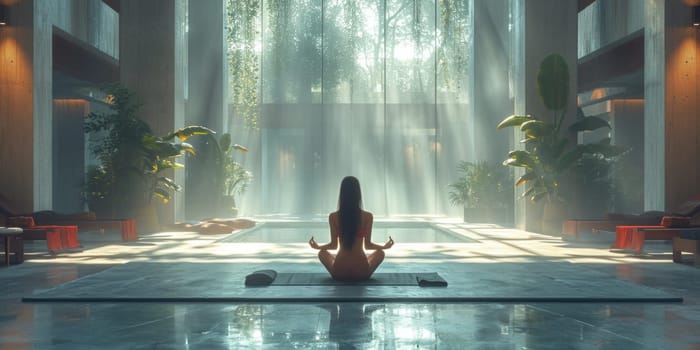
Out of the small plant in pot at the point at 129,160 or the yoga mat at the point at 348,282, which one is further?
the small plant in pot at the point at 129,160

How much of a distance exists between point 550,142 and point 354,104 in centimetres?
1020

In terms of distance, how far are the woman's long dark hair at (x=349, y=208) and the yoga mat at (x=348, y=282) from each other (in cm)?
49

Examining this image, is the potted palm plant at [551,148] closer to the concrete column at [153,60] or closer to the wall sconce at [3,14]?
the concrete column at [153,60]

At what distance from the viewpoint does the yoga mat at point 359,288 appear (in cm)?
548

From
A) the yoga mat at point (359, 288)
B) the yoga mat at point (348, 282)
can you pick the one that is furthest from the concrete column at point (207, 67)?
the yoga mat at point (348, 282)

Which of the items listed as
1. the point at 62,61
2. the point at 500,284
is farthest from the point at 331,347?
the point at 62,61

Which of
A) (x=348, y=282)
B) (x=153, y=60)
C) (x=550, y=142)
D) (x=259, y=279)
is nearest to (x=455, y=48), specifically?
(x=550, y=142)

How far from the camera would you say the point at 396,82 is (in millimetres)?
21641

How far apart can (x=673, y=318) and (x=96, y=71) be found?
1418cm

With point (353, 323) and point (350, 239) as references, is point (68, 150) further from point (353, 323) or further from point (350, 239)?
point (353, 323)

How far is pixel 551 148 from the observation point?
494 inches

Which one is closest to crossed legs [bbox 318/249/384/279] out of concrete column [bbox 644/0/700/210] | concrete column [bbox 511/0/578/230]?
concrete column [bbox 644/0/700/210]

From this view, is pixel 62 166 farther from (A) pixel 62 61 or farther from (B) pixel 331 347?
(B) pixel 331 347

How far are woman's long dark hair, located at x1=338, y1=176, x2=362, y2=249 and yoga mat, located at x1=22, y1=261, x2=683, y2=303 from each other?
1.52 ft
